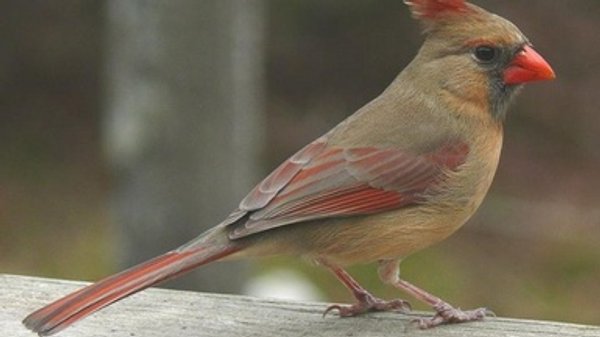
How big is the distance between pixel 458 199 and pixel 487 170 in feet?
0.56

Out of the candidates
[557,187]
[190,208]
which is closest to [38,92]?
[557,187]

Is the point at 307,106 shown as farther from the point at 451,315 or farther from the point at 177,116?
the point at 451,315

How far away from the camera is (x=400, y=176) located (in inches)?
150

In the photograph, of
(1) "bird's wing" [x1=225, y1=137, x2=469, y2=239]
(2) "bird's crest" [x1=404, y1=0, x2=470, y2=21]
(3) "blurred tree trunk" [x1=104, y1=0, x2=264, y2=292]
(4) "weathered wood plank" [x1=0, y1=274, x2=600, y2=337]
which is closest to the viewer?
(4) "weathered wood plank" [x1=0, y1=274, x2=600, y2=337]

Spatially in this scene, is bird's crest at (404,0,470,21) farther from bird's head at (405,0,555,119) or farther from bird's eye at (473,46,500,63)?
bird's eye at (473,46,500,63)

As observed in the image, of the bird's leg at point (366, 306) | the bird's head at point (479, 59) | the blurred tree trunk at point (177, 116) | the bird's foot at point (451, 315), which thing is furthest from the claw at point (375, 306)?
the blurred tree trunk at point (177, 116)

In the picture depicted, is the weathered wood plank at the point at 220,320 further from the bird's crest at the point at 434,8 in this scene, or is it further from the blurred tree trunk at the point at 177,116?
the blurred tree trunk at the point at 177,116

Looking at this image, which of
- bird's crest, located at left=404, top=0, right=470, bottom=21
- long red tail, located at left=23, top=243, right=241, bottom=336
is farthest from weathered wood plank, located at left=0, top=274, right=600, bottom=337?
bird's crest, located at left=404, top=0, right=470, bottom=21

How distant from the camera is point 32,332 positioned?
316 cm

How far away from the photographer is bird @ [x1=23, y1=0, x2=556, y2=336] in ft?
11.6

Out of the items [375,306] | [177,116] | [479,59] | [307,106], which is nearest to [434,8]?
[479,59]

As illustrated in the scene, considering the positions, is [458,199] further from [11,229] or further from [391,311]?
[11,229]

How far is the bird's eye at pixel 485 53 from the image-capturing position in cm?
404

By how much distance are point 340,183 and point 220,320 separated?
55cm
